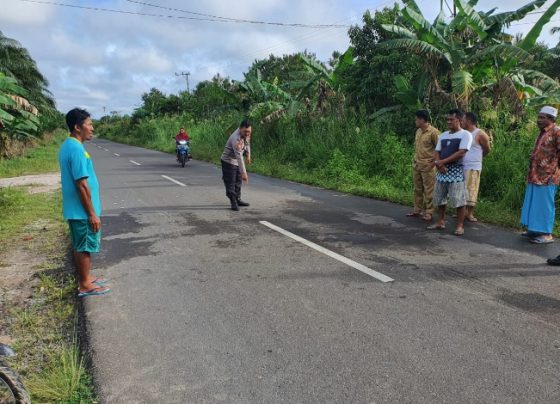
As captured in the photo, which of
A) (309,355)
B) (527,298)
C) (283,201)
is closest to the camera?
(309,355)

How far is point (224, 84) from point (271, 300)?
19.1m

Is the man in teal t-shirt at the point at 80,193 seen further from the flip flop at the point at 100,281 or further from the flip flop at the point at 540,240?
the flip flop at the point at 540,240

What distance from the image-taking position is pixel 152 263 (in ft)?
17.4

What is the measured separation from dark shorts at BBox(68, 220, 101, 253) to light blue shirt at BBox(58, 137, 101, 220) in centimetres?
9

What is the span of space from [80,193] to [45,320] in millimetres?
1149

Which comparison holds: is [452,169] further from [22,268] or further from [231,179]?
[22,268]

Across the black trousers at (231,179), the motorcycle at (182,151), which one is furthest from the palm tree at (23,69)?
the black trousers at (231,179)

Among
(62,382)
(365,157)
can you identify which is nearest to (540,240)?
(62,382)

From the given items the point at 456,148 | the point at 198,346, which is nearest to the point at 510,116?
the point at 456,148

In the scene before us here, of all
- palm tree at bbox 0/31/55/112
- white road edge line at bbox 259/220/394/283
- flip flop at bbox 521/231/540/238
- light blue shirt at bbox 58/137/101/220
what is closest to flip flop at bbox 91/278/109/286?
light blue shirt at bbox 58/137/101/220

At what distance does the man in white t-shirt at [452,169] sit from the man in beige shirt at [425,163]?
0.42 meters

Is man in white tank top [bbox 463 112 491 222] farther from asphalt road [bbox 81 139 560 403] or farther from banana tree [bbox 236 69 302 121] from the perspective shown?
banana tree [bbox 236 69 302 121]

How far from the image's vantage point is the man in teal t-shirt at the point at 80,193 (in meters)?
4.02

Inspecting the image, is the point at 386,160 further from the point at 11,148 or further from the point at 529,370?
the point at 11,148
